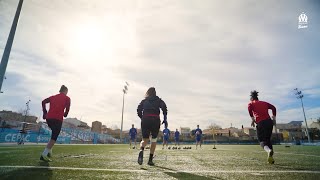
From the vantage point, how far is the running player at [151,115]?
5.18 m

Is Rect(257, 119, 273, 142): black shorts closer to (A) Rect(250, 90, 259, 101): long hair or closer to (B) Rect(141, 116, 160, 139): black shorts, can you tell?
(A) Rect(250, 90, 259, 101): long hair

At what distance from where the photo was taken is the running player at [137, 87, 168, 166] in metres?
5.18

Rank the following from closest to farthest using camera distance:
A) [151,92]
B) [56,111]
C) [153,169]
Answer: [153,169], [151,92], [56,111]

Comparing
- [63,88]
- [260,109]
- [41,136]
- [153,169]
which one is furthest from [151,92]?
[41,136]

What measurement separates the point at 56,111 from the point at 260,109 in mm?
5875

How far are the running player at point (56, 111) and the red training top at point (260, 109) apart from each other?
5541 millimetres

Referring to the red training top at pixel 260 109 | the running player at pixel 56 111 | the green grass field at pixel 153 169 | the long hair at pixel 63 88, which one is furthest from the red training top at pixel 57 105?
the red training top at pixel 260 109

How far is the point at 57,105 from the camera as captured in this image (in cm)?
572

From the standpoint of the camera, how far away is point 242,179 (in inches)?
117

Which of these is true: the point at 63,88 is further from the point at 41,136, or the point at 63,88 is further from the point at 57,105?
the point at 41,136

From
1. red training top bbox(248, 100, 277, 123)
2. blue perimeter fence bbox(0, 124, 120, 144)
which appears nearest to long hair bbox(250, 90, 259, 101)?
red training top bbox(248, 100, 277, 123)

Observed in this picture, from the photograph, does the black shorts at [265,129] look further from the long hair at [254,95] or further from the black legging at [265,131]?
the long hair at [254,95]

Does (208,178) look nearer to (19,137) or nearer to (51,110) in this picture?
(51,110)

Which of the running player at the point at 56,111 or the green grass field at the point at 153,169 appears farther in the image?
the running player at the point at 56,111
